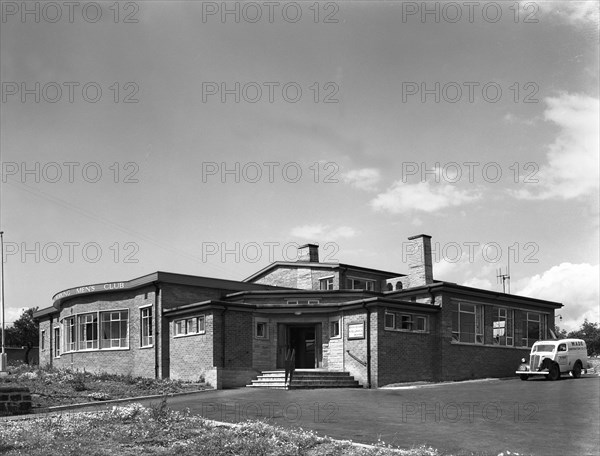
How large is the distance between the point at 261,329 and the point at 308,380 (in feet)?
14.4

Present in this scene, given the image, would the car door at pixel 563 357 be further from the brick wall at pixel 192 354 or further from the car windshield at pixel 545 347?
the brick wall at pixel 192 354

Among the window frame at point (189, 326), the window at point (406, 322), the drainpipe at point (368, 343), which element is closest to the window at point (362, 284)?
the window at point (406, 322)

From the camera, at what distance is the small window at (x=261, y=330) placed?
111ft

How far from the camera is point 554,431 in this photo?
14.8m

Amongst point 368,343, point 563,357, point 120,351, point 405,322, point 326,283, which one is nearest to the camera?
point 368,343

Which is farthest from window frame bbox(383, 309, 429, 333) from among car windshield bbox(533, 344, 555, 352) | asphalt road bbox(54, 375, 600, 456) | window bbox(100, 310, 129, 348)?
window bbox(100, 310, 129, 348)

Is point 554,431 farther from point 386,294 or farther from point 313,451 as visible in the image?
point 386,294

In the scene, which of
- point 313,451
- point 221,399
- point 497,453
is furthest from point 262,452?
point 221,399

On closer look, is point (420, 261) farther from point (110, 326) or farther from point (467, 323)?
point (110, 326)

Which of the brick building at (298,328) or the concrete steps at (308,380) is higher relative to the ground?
the brick building at (298,328)

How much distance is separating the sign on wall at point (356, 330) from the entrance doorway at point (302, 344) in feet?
6.41

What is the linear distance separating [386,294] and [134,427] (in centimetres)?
2447

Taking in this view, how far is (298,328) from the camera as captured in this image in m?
35.0

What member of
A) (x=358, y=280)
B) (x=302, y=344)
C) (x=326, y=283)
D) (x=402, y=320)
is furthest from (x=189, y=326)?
(x=358, y=280)
